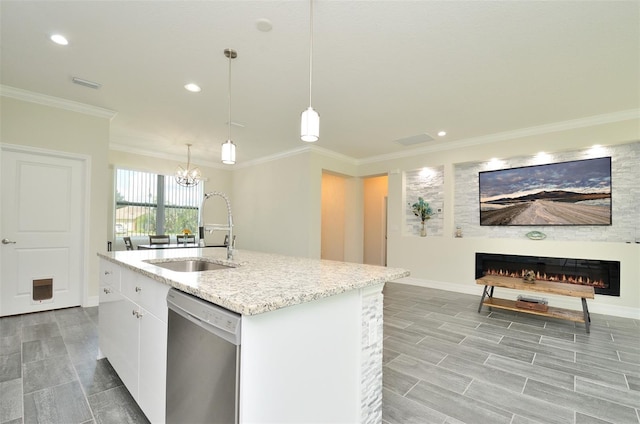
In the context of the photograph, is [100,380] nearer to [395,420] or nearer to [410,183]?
[395,420]

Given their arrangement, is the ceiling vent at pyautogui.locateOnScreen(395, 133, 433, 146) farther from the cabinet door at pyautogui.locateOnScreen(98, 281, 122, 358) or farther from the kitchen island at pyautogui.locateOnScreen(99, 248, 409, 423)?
the cabinet door at pyautogui.locateOnScreen(98, 281, 122, 358)

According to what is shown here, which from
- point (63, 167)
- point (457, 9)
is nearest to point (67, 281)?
point (63, 167)

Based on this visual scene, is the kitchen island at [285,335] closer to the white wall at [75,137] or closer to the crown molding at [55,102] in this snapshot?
the white wall at [75,137]

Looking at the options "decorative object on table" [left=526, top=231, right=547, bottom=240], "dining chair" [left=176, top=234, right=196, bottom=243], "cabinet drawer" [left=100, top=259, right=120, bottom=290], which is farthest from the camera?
"dining chair" [left=176, top=234, right=196, bottom=243]

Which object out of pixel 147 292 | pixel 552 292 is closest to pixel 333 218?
pixel 552 292

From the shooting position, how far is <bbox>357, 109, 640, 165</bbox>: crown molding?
153 inches

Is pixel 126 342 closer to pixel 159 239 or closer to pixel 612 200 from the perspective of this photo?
pixel 159 239

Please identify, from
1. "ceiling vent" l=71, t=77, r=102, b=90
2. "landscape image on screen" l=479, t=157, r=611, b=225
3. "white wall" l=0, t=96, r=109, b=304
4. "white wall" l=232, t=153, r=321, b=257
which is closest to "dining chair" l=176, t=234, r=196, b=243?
"white wall" l=232, t=153, r=321, b=257

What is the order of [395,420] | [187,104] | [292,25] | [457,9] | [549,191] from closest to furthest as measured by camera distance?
1. [395,420]
2. [457,9]
3. [292,25]
4. [187,104]
5. [549,191]

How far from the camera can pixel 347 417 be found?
4.98 ft

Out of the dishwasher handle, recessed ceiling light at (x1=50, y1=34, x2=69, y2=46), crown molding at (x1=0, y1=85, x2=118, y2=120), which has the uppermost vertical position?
recessed ceiling light at (x1=50, y1=34, x2=69, y2=46)

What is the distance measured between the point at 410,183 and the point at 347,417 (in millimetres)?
5338

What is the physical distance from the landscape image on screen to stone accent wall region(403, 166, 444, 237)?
76 centimetres

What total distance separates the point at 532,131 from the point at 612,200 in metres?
1.43
